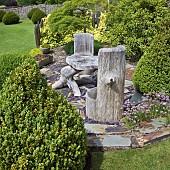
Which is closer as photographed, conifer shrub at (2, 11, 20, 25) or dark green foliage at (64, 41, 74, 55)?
dark green foliage at (64, 41, 74, 55)

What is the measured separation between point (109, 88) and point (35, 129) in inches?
72.9

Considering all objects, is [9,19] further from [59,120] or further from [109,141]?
[59,120]

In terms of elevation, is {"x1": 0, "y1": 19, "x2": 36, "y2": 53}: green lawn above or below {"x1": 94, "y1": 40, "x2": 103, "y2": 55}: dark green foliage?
below

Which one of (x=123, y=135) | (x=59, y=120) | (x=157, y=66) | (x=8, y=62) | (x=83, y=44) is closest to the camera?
(x=59, y=120)

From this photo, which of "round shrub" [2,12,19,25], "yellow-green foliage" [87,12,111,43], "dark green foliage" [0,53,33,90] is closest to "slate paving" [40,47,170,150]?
"dark green foliage" [0,53,33,90]

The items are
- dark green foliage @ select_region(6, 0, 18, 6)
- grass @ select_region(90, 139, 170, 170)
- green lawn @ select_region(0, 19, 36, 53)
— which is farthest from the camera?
dark green foliage @ select_region(6, 0, 18, 6)

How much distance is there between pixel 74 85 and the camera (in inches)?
260

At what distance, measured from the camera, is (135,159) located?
3.97m

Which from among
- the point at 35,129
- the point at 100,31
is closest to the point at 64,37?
the point at 100,31

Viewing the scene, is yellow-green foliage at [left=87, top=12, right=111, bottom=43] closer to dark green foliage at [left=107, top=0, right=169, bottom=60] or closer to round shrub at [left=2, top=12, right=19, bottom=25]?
dark green foliage at [left=107, top=0, right=169, bottom=60]

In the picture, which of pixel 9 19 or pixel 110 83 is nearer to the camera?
pixel 110 83

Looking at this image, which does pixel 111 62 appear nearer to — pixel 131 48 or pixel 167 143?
pixel 167 143

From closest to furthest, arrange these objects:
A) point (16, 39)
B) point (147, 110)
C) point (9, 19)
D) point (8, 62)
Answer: point (147, 110), point (8, 62), point (16, 39), point (9, 19)

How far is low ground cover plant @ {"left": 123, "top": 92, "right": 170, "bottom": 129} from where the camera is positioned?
15.3ft
